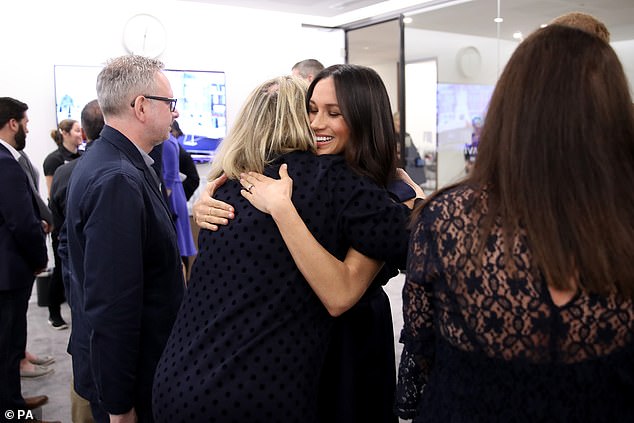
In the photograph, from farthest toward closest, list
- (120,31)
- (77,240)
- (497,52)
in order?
(120,31) → (497,52) → (77,240)

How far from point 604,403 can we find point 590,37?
633 millimetres

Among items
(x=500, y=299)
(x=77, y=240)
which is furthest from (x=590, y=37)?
(x=77, y=240)

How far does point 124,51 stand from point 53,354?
3238 millimetres

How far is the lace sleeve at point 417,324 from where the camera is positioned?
1.06m

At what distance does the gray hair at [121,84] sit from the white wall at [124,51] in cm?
415

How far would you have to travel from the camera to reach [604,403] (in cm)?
99

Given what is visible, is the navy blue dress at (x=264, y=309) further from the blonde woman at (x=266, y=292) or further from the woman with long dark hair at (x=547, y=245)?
the woman with long dark hair at (x=547, y=245)

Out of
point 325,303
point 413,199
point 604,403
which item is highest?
→ point 413,199

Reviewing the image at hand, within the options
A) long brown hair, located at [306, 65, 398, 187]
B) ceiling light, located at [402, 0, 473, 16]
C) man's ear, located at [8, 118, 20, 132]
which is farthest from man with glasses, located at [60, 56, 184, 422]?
ceiling light, located at [402, 0, 473, 16]

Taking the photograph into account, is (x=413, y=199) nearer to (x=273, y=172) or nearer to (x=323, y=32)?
(x=273, y=172)

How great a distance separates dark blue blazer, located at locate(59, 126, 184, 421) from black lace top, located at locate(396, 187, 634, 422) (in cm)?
87

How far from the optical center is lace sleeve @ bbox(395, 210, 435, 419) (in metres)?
1.06

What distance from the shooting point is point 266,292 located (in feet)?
4.09

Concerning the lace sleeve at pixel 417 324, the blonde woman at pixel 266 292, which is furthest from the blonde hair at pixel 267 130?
the lace sleeve at pixel 417 324
